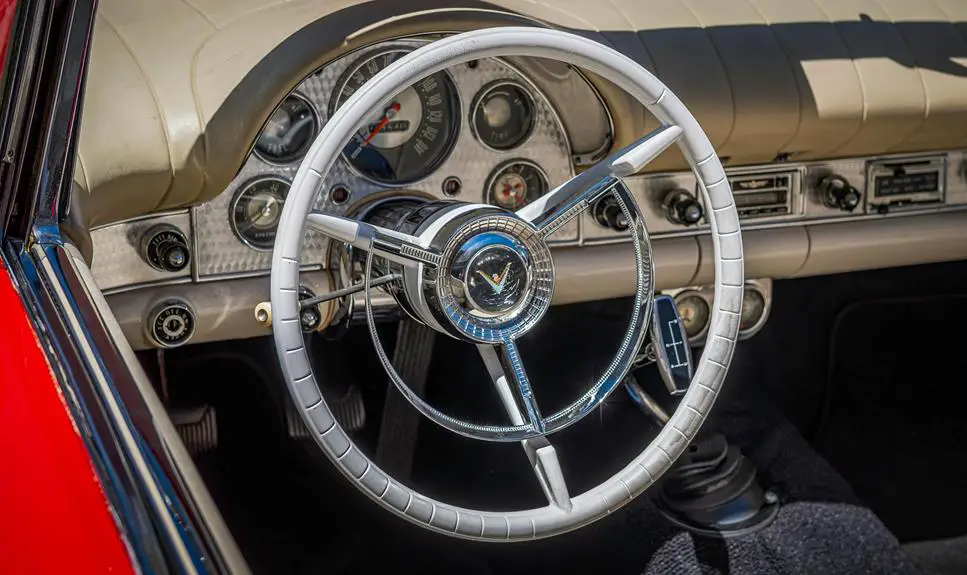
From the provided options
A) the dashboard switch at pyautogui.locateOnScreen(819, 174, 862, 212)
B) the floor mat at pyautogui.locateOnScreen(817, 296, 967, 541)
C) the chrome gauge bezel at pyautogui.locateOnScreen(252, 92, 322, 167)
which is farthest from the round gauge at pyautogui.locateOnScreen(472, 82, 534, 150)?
the floor mat at pyautogui.locateOnScreen(817, 296, 967, 541)

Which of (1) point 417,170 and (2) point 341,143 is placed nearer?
(2) point 341,143

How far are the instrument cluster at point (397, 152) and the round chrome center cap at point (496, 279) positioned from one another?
50cm

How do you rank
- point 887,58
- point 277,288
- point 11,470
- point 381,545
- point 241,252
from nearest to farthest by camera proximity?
point 11,470 → point 277,288 → point 241,252 → point 887,58 → point 381,545

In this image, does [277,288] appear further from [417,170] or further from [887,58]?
[887,58]

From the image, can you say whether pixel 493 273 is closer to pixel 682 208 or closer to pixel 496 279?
pixel 496 279

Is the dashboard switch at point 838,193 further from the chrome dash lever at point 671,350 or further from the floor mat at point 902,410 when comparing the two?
the chrome dash lever at point 671,350

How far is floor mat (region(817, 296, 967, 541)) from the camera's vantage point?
105 inches

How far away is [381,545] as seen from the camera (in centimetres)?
239

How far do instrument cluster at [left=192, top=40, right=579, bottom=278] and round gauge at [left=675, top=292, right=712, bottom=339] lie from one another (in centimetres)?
55

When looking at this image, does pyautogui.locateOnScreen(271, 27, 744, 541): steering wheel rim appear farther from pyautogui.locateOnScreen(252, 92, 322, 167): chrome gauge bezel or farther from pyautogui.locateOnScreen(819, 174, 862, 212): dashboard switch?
pyautogui.locateOnScreen(819, 174, 862, 212): dashboard switch

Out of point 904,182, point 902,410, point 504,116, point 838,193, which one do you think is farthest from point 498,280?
point 902,410

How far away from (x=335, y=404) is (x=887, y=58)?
146 cm

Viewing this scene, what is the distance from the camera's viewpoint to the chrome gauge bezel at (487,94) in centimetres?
198

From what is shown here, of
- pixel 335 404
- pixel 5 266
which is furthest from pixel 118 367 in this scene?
pixel 335 404
